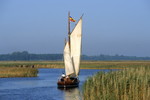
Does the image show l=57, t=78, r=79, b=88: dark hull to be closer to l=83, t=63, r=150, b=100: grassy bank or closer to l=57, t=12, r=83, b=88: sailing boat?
l=57, t=12, r=83, b=88: sailing boat

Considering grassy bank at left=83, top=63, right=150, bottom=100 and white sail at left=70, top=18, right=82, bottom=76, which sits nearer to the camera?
grassy bank at left=83, top=63, right=150, bottom=100

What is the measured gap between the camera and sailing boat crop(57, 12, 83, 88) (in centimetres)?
4494

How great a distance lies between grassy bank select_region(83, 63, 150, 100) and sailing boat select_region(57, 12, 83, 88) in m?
18.4

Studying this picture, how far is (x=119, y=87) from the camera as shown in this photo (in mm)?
24312

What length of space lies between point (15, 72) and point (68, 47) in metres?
15.9

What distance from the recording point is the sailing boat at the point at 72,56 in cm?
4494

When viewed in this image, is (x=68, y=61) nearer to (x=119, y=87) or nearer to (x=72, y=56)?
(x=72, y=56)

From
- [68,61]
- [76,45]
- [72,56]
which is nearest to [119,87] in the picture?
[68,61]

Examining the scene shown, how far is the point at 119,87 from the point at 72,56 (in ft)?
70.1

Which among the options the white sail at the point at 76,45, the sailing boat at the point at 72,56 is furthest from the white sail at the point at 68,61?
the white sail at the point at 76,45

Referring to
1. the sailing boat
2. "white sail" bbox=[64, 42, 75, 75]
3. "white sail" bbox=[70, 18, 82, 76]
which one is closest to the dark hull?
the sailing boat

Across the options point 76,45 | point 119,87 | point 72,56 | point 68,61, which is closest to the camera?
point 119,87

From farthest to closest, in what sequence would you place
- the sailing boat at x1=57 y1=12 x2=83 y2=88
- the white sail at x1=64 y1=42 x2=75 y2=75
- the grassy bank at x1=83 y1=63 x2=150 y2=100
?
the sailing boat at x1=57 y1=12 x2=83 y2=88 → the white sail at x1=64 y1=42 x2=75 y2=75 → the grassy bank at x1=83 y1=63 x2=150 y2=100

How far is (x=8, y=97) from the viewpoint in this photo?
117 ft
